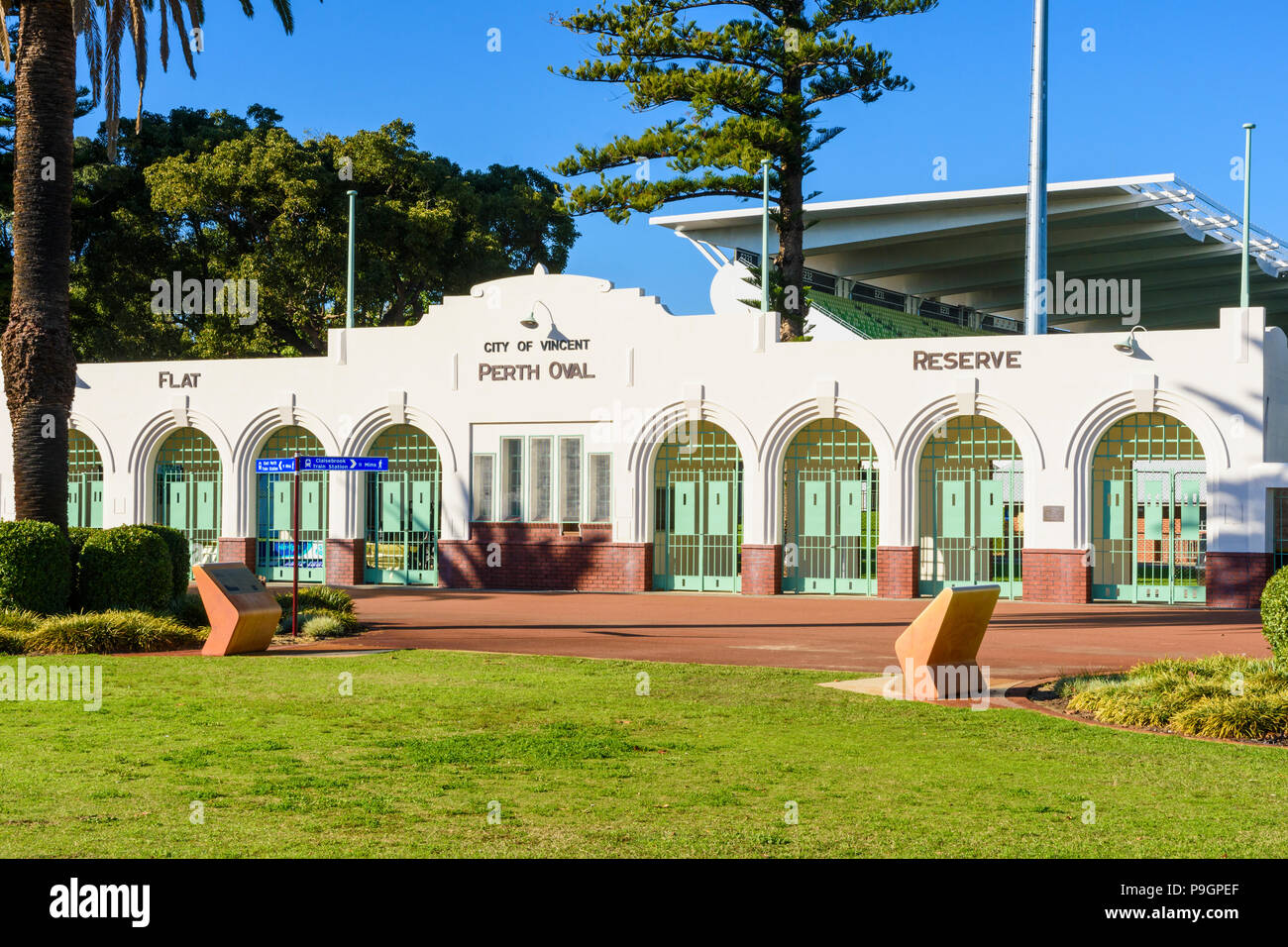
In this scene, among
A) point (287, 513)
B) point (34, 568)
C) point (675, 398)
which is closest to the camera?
point (34, 568)

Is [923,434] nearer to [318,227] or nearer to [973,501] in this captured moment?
[973,501]

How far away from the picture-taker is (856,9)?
103ft

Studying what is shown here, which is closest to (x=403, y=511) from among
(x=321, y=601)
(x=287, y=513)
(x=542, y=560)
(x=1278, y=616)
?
(x=287, y=513)

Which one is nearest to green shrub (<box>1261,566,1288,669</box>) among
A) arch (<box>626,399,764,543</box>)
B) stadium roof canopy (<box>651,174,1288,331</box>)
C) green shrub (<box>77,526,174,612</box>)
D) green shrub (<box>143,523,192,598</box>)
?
green shrub (<box>77,526,174,612</box>)

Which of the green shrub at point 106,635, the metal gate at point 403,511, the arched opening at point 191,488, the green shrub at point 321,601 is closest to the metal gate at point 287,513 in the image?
the arched opening at point 191,488

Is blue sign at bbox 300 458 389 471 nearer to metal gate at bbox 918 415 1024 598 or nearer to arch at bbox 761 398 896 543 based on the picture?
arch at bbox 761 398 896 543

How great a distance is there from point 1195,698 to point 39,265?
49.6 feet

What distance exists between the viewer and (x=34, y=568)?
1744cm

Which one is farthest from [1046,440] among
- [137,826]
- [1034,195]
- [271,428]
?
[137,826]

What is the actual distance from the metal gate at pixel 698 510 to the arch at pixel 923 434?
10.7 feet

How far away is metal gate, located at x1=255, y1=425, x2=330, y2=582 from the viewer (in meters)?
29.8

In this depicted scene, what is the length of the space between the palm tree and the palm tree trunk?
0.04ft

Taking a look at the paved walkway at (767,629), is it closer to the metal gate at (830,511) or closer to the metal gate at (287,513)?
the metal gate at (830,511)

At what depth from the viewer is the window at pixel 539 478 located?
28.0 m
